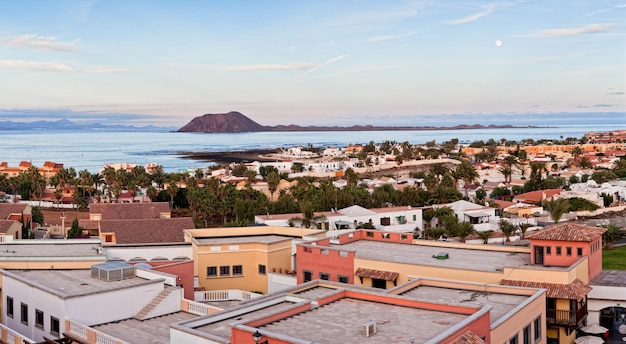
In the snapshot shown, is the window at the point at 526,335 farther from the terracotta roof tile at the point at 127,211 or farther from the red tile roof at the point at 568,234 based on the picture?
the terracotta roof tile at the point at 127,211

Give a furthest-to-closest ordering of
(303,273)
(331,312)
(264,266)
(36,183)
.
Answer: (36,183) → (264,266) → (303,273) → (331,312)

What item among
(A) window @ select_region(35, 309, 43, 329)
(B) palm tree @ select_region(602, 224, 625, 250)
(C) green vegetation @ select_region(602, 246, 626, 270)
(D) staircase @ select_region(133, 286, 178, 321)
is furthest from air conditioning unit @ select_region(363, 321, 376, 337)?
(B) palm tree @ select_region(602, 224, 625, 250)

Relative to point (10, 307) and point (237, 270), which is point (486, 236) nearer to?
point (237, 270)

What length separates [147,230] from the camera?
49.1 metres

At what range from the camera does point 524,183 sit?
312 ft

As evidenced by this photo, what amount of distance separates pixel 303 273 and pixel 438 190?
5048 centimetres

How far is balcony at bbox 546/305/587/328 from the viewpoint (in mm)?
22766

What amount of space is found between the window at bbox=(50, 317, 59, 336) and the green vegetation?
115 ft

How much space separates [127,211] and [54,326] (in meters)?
43.2

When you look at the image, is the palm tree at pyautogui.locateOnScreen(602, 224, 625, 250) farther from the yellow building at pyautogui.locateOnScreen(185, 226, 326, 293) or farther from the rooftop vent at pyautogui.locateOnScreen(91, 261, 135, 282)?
the rooftop vent at pyautogui.locateOnScreen(91, 261, 135, 282)

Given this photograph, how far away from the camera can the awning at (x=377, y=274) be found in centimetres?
2595

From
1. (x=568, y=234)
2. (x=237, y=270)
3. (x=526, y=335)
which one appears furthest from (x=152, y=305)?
(x=568, y=234)

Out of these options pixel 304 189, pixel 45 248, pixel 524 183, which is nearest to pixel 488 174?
pixel 524 183

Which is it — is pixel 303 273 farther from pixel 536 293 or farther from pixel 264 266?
pixel 536 293
